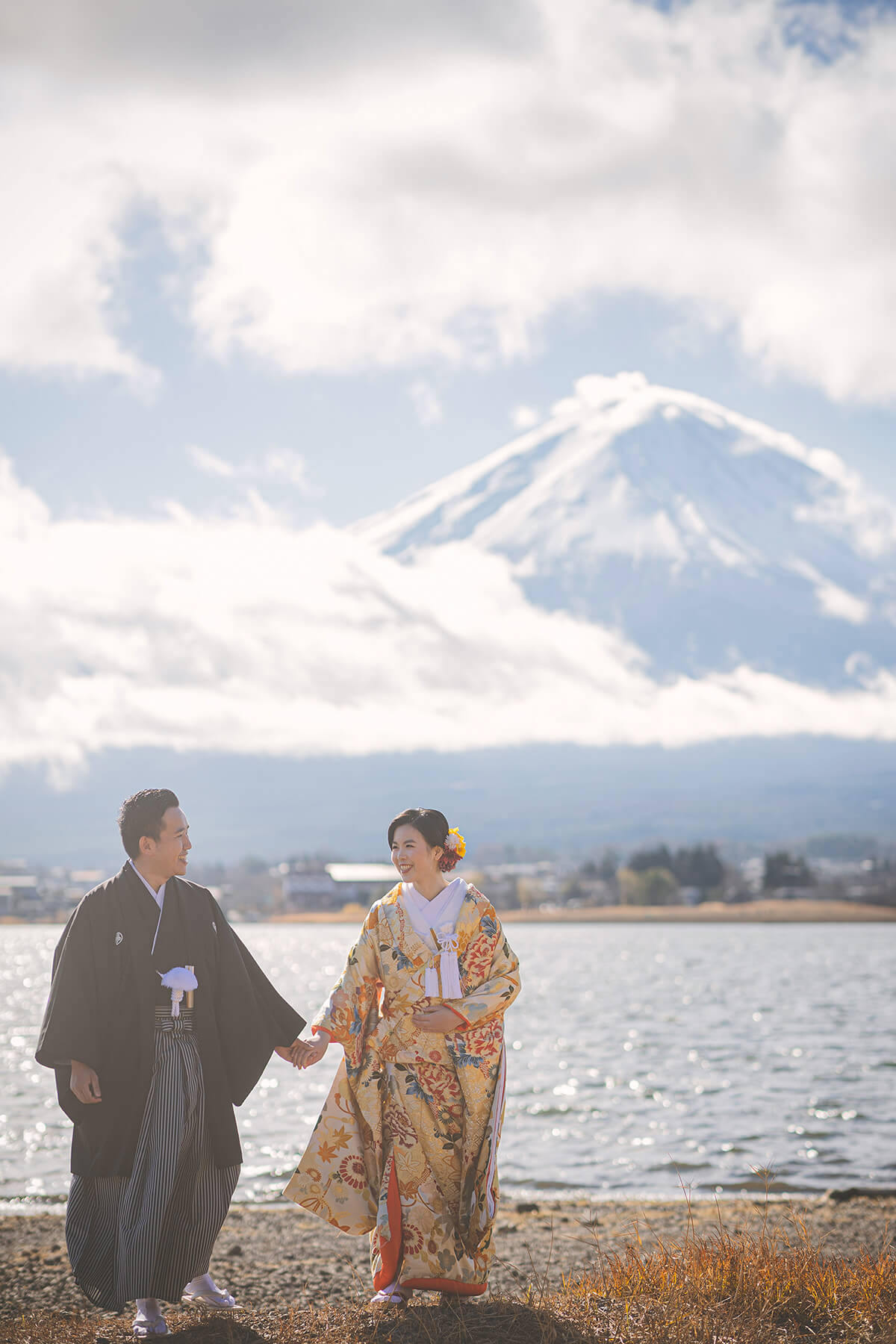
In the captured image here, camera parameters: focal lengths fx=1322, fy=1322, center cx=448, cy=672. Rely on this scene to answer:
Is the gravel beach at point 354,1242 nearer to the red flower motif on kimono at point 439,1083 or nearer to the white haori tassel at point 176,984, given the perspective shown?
the red flower motif on kimono at point 439,1083

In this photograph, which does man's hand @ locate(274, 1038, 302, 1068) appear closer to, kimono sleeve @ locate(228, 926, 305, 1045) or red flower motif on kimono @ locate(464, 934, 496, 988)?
kimono sleeve @ locate(228, 926, 305, 1045)

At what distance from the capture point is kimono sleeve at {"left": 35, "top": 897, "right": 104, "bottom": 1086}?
6.04 metres

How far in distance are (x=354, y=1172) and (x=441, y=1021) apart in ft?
2.92

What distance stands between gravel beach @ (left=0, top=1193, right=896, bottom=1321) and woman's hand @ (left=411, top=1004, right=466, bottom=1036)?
132 centimetres

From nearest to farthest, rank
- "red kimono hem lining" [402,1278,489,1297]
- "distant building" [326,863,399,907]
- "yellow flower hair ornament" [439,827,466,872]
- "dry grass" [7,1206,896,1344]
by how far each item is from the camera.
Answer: "dry grass" [7,1206,896,1344]
"red kimono hem lining" [402,1278,489,1297]
"yellow flower hair ornament" [439,827,466,872]
"distant building" [326,863,399,907]

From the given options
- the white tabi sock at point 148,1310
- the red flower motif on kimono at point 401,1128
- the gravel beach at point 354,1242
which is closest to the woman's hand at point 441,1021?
the red flower motif on kimono at point 401,1128

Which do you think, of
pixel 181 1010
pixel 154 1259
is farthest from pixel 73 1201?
pixel 181 1010

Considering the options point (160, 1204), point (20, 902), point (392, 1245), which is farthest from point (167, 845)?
point (20, 902)

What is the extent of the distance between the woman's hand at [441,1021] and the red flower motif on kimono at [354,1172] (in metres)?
0.75

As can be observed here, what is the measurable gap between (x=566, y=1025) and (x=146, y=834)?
26.7 metres

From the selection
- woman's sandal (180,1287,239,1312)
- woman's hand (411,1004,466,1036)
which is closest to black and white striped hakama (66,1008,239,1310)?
woman's sandal (180,1287,239,1312)

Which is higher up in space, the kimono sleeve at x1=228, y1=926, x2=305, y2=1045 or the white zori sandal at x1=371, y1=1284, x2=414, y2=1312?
the kimono sleeve at x1=228, y1=926, x2=305, y2=1045

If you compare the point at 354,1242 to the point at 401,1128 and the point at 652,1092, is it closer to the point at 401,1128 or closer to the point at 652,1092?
the point at 401,1128

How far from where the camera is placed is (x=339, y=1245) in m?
9.96
